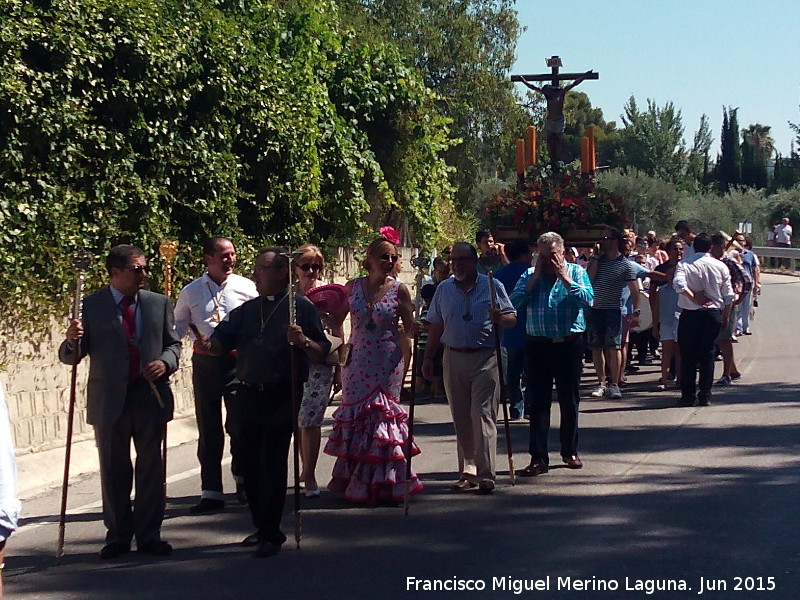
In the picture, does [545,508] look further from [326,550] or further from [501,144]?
[501,144]

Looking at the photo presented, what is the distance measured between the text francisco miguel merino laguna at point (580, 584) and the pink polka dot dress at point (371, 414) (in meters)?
2.26

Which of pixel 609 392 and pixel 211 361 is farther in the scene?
pixel 609 392

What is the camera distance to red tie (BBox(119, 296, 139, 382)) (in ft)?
Answer: 24.7

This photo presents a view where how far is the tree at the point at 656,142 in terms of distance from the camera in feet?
257

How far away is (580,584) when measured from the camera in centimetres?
648

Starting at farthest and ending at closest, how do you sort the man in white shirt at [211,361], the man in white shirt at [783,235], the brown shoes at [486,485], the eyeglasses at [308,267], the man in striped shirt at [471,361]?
the man in white shirt at [783,235]
the eyeglasses at [308,267]
the man in striped shirt at [471,361]
the brown shoes at [486,485]
the man in white shirt at [211,361]

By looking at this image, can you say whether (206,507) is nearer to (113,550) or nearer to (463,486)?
(113,550)

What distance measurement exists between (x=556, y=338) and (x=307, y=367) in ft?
9.18

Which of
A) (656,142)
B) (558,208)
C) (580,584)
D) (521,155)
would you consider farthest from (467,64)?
(656,142)

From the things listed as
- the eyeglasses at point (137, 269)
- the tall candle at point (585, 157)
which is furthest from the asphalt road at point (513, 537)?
the tall candle at point (585, 157)

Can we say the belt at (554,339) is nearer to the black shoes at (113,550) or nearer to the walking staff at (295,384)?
the walking staff at (295,384)

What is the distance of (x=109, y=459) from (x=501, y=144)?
29.5 metres

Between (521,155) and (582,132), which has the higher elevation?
(582,132)

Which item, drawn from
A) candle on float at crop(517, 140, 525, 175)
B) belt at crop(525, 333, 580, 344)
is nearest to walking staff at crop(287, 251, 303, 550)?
belt at crop(525, 333, 580, 344)
